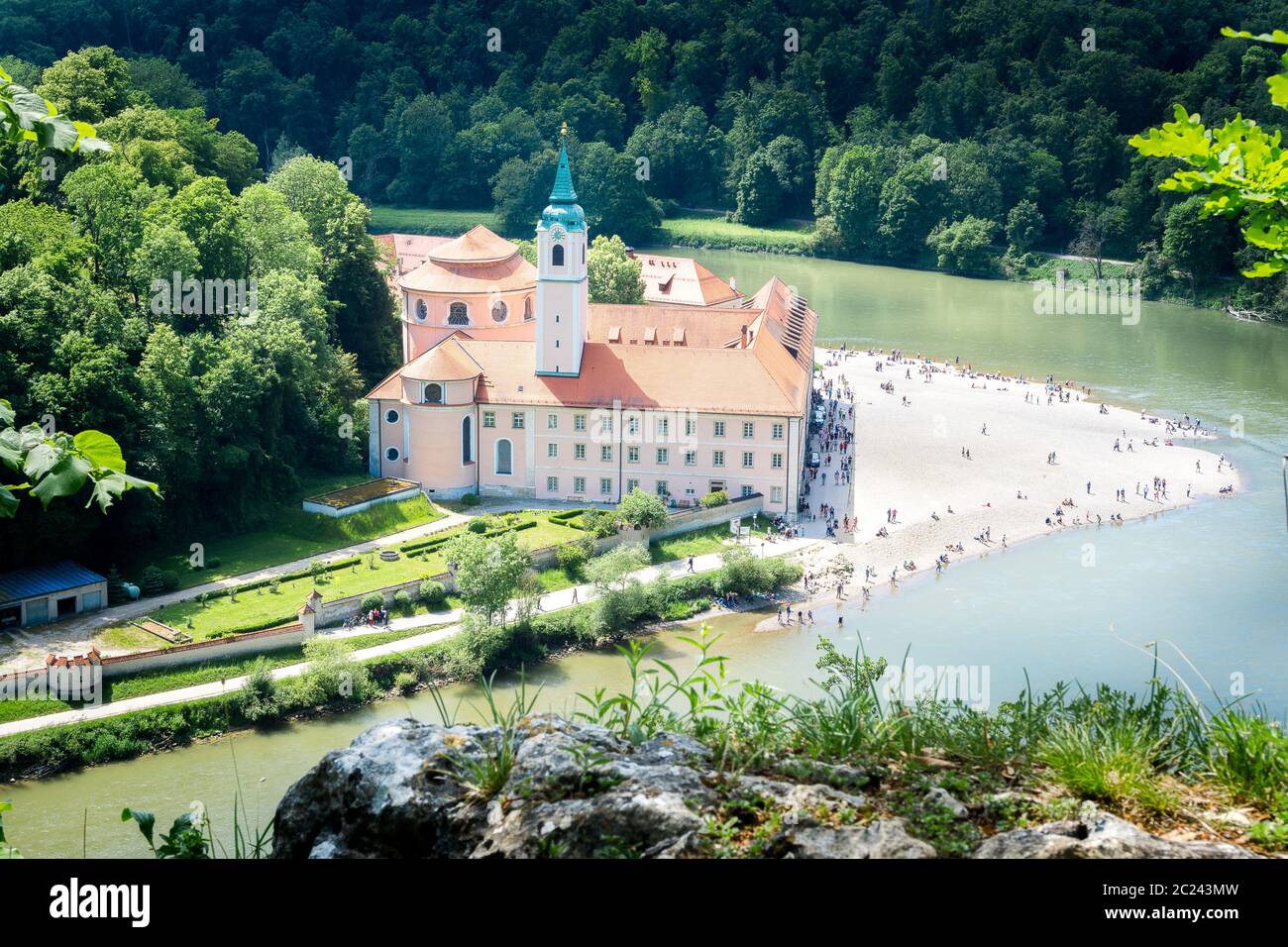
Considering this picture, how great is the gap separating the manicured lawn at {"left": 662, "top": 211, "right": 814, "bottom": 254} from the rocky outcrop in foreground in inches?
3494

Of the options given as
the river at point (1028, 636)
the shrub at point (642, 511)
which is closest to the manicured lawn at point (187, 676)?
the river at point (1028, 636)

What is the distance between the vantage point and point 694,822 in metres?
6.54

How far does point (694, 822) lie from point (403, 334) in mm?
45624

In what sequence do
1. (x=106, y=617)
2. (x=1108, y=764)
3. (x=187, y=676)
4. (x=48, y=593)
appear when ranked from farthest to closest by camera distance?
(x=106, y=617) → (x=48, y=593) → (x=187, y=676) → (x=1108, y=764)

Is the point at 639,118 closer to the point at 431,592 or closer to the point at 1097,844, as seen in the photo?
the point at 431,592

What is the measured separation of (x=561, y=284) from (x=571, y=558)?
8.50 m

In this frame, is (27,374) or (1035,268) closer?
(27,374)

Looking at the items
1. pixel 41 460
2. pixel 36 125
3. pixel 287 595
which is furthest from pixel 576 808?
pixel 287 595

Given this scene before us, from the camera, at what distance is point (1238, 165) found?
9.00 metres

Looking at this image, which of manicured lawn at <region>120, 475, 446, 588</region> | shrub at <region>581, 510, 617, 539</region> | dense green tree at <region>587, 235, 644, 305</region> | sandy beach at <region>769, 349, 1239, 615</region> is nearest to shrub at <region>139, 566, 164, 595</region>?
manicured lawn at <region>120, 475, 446, 588</region>

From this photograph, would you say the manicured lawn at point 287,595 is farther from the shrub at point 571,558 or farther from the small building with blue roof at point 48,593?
the small building with blue roof at point 48,593

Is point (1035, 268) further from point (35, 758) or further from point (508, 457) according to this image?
point (35, 758)

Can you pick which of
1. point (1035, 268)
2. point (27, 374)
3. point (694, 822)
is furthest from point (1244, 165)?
point (1035, 268)

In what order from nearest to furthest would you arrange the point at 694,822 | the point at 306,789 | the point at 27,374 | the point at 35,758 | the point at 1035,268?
the point at 694,822, the point at 306,789, the point at 35,758, the point at 27,374, the point at 1035,268
